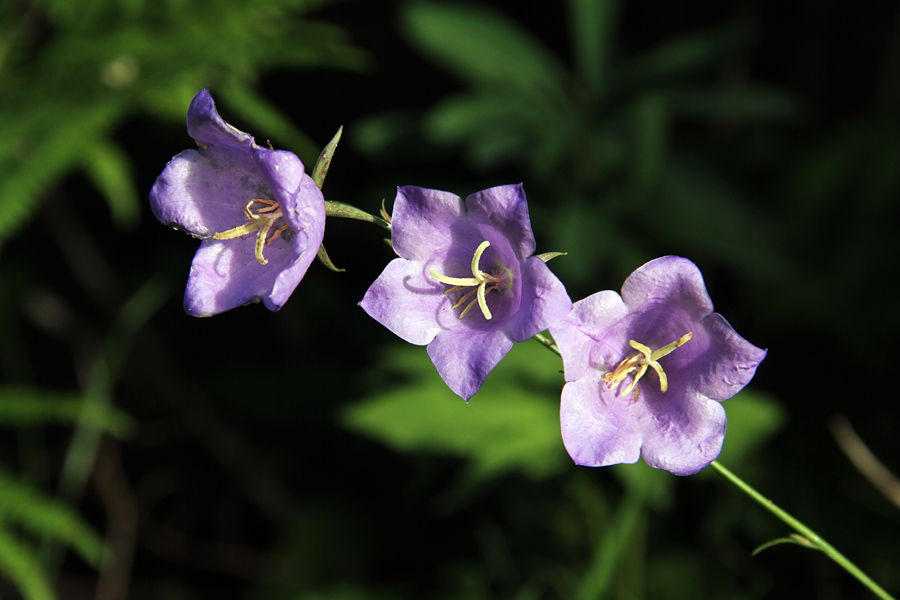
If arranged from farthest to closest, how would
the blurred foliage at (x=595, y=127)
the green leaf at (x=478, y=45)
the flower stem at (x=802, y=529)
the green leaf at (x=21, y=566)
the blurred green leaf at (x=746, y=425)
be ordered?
the green leaf at (x=478, y=45) → the blurred foliage at (x=595, y=127) → the blurred green leaf at (x=746, y=425) → the green leaf at (x=21, y=566) → the flower stem at (x=802, y=529)

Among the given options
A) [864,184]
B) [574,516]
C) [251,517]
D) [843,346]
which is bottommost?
[251,517]

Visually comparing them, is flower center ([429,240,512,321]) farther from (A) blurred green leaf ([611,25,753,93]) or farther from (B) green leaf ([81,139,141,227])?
(A) blurred green leaf ([611,25,753,93])

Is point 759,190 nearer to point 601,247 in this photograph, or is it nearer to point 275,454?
point 601,247

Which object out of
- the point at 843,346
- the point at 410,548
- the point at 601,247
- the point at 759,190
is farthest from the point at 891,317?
the point at 410,548

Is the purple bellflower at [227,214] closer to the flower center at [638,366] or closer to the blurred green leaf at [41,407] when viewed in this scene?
the flower center at [638,366]

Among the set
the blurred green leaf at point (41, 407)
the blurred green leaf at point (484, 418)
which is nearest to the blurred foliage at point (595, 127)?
the blurred green leaf at point (484, 418)

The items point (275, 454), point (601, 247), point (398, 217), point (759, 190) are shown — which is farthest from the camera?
point (275, 454)

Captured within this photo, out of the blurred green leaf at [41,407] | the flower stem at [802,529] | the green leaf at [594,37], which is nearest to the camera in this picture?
the flower stem at [802,529]
